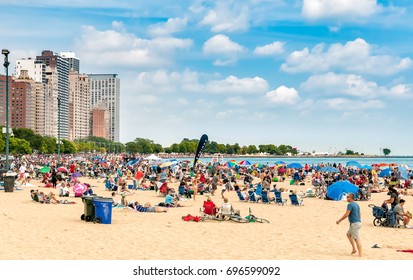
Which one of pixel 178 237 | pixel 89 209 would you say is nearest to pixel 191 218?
Answer: pixel 89 209

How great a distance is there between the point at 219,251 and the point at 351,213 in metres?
3.08

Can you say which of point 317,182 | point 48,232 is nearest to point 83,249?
point 48,232

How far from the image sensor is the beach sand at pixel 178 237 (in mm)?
11719

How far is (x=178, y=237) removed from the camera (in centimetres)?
1430

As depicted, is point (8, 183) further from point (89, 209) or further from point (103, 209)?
point (103, 209)

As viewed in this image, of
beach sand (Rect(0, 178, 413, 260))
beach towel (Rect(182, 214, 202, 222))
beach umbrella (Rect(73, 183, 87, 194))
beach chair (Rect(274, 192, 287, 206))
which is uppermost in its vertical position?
beach umbrella (Rect(73, 183, 87, 194))

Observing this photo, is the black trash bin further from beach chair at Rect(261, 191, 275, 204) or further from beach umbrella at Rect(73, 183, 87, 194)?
beach chair at Rect(261, 191, 275, 204)

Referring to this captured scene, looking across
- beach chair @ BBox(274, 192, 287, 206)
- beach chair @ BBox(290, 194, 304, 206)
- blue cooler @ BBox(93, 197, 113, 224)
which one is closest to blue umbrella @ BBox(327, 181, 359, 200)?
beach chair @ BBox(290, 194, 304, 206)

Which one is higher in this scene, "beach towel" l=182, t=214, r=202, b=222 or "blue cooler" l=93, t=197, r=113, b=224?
"blue cooler" l=93, t=197, r=113, b=224

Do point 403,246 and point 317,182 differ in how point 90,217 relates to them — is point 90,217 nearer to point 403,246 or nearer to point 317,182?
point 403,246

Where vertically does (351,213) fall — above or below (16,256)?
above

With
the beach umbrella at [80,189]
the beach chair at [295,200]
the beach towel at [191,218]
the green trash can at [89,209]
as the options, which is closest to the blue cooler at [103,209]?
the green trash can at [89,209]

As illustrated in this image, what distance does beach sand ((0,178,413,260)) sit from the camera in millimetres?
11719

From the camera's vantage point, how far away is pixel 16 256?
11211 mm
